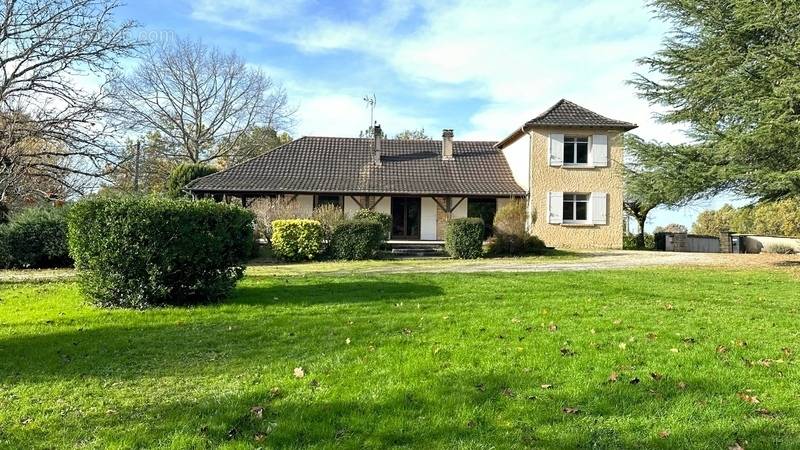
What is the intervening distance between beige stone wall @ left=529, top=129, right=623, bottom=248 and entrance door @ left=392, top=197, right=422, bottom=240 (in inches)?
189

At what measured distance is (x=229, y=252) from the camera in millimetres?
7918

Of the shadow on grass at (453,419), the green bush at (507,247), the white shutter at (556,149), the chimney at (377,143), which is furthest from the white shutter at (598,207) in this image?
the shadow on grass at (453,419)

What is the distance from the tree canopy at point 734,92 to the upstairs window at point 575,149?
5.96 m

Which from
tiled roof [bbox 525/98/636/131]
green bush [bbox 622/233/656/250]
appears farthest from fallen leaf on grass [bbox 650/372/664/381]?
green bush [bbox 622/233/656/250]

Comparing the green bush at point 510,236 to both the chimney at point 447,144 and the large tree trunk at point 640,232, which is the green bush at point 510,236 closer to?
the chimney at point 447,144

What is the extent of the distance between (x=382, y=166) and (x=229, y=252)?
16.2m

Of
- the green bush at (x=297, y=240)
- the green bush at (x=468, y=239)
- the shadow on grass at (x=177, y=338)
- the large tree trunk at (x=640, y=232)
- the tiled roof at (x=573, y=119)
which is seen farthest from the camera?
the large tree trunk at (x=640, y=232)

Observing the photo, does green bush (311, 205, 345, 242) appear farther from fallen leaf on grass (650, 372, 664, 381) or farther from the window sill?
fallen leaf on grass (650, 372, 664, 381)

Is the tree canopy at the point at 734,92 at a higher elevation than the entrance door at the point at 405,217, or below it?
higher

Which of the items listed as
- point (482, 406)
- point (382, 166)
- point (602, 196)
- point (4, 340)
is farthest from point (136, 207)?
point (602, 196)

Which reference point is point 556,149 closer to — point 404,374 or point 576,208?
point 576,208

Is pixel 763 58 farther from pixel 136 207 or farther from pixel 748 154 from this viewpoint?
pixel 136 207

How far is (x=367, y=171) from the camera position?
76.4ft

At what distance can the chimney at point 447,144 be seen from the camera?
24578 mm
